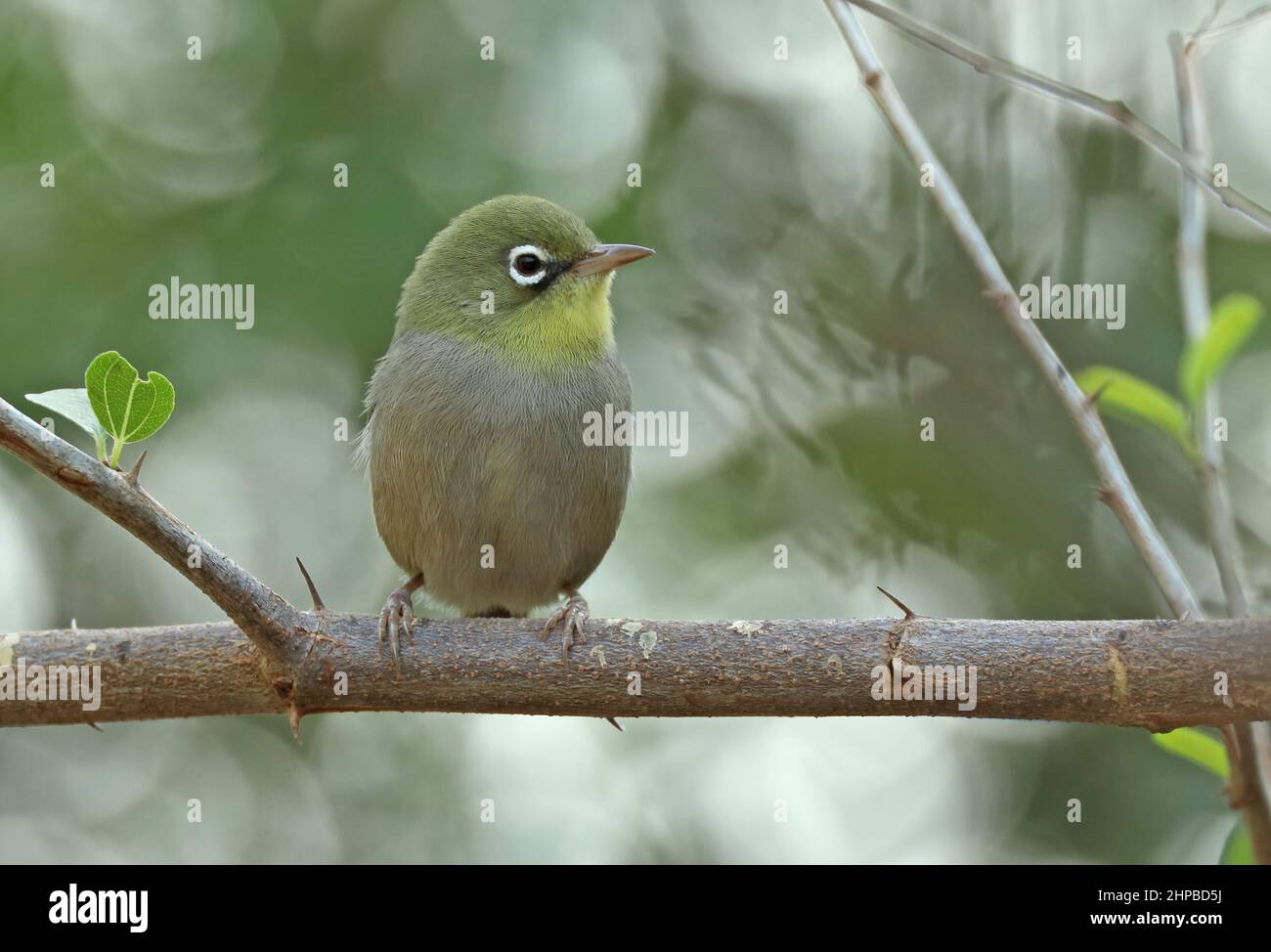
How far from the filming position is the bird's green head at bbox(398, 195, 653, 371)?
6.84m

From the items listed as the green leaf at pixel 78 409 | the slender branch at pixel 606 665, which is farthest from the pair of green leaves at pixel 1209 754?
the green leaf at pixel 78 409

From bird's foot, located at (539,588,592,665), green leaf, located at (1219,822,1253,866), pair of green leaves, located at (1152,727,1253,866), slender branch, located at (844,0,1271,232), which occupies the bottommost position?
green leaf, located at (1219,822,1253,866)

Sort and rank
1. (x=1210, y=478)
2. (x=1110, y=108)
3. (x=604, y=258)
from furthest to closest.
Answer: (x=604, y=258)
(x=1110, y=108)
(x=1210, y=478)

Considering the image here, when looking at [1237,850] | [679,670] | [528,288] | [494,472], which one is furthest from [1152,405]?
[528,288]

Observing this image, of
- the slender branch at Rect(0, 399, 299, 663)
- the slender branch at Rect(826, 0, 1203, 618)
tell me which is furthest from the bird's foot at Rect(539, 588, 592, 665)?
the slender branch at Rect(826, 0, 1203, 618)

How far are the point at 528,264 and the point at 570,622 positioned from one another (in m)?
2.36

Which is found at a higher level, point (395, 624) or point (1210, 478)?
point (1210, 478)

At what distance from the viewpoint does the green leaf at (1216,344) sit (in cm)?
362

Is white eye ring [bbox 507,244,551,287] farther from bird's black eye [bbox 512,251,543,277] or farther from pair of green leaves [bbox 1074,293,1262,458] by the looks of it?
pair of green leaves [bbox 1074,293,1262,458]

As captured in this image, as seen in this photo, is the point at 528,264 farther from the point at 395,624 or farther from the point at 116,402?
the point at 116,402

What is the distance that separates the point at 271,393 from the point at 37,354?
1.50 meters

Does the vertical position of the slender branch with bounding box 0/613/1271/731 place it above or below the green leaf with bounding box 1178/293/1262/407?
below

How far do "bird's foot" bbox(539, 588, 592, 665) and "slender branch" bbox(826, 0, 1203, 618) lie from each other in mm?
2199

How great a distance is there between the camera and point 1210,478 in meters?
3.63
